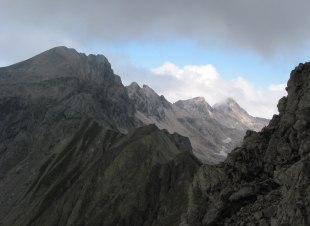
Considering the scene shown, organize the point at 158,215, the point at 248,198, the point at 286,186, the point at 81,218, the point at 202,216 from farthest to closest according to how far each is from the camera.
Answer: the point at 81,218
the point at 158,215
the point at 202,216
the point at 248,198
the point at 286,186

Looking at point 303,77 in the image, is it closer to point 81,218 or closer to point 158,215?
point 158,215

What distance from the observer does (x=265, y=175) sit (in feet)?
198

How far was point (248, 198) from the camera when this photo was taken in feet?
186

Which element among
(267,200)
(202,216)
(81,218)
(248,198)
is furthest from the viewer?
(81,218)

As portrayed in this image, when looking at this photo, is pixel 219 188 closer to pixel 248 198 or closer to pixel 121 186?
pixel 248 198

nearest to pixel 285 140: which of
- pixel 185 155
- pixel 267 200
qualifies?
pixel 267 200

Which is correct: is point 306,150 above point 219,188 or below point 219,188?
above

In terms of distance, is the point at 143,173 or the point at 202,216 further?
the point at 143,173

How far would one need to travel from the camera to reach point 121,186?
191250 mm

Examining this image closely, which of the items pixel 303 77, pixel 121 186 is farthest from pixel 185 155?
pixel 303 77

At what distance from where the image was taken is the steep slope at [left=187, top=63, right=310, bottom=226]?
1937 inches

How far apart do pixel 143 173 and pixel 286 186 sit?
14378 centimetres

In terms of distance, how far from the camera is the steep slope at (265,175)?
4919 cm

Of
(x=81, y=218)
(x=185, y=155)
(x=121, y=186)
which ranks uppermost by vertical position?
(x=185, y=155)
